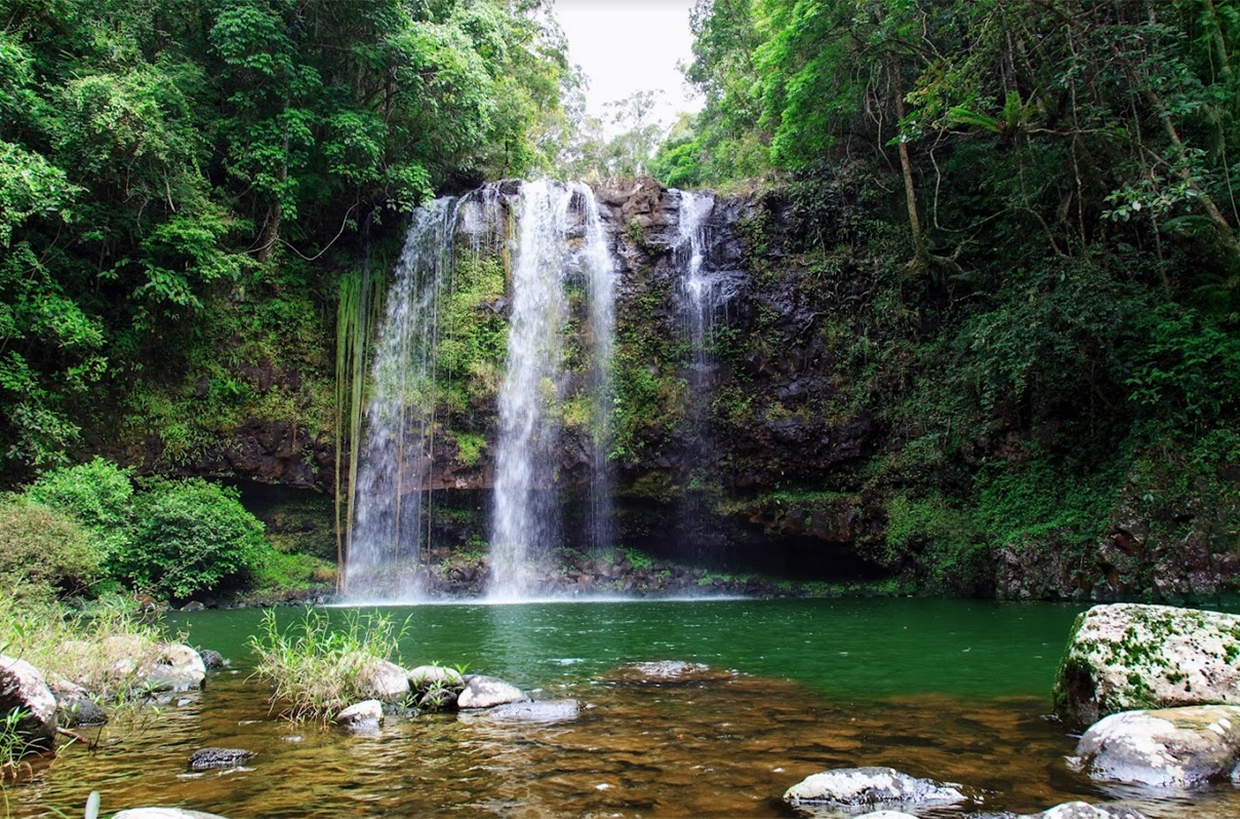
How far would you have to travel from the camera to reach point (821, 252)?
52.9 ft

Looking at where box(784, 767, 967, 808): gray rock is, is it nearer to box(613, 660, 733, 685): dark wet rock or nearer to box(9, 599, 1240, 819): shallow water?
box(9, 599, 1240, 819): shallow water

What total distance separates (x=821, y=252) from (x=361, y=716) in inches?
561

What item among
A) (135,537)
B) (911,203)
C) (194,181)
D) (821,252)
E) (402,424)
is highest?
(194,181)

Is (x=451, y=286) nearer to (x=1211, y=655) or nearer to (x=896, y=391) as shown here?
(x=896, y=391)

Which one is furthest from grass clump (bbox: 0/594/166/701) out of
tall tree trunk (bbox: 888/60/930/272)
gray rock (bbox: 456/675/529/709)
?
tall tree trunk (bbox: 888/60/930/272)

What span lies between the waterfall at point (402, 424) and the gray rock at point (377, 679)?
10443 mm

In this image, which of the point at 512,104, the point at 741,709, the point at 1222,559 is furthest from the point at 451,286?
the point at 1222,559

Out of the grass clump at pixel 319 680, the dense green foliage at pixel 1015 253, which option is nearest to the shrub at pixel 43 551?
the grass clump at pixel 319 680

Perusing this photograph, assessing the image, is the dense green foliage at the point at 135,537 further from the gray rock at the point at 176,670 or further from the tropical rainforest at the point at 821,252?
the gray rock at the point at 176,670

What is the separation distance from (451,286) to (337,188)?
360 centimetres

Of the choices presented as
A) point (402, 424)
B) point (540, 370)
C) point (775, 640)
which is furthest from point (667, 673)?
point (402, 424)

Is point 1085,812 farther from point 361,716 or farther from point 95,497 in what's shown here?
point 95,497

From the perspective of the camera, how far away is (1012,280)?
13875 mm

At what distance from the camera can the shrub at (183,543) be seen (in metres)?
12.2
